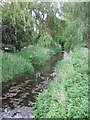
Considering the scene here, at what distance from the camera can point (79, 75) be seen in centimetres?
586

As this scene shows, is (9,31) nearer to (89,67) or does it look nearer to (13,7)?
(13,7)

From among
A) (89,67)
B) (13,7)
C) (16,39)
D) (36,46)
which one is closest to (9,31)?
(16,39)

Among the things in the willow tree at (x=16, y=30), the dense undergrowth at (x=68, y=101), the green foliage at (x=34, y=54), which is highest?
the willow tree at (x=16, y=30)

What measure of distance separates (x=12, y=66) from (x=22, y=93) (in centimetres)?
218

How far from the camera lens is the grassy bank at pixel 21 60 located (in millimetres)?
8508

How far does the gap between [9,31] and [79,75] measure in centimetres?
485

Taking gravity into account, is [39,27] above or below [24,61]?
above

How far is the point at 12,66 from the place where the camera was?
8.92 metres

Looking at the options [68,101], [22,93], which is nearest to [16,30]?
[22,93]

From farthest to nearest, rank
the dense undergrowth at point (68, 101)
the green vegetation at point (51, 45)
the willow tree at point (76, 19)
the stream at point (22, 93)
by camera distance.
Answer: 1. the willow tree at point (76, 19)
2. the stream at point (22, 93)
3. the green vegetation at point (51, 45)
4. the dense undergrowth at point (68, 101)

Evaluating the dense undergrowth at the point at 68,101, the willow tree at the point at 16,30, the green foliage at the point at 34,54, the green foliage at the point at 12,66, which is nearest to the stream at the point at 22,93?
the green foliage at the point at 12,66

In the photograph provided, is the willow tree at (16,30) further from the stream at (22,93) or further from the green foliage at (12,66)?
the stream at (22,93)

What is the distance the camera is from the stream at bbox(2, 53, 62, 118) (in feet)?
17.9

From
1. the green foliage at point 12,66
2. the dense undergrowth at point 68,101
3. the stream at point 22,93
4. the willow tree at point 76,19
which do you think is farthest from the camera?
the green foliage at point 12,66
